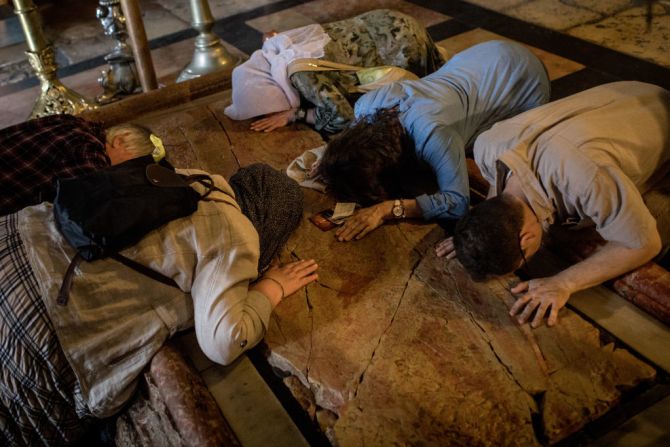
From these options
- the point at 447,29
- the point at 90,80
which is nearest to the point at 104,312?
the point at 90,80

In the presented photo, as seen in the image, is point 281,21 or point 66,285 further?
point 281,21

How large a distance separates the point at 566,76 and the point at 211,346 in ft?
9.77

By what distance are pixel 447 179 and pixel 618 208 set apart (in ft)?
2.24

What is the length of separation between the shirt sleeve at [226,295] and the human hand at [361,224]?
0.56 meters

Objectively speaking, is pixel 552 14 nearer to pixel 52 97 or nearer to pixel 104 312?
pixel 52 97

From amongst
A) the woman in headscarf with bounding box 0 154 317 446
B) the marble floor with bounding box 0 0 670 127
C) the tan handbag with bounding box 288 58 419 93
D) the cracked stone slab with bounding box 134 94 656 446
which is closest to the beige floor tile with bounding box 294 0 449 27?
the marble floor with bounding box 0 0 670 127

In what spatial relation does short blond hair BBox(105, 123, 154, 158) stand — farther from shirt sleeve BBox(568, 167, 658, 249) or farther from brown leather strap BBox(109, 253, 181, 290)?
shirt sleeve BBox(568, 167, 658, 249)

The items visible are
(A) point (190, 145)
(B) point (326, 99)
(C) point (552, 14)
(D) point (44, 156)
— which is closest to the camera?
(D) point (44, 156)

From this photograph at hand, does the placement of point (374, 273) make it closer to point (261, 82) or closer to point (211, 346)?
point (211, 346)

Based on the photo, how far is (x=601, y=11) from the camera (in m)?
4.77

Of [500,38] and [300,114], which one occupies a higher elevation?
[300,114]

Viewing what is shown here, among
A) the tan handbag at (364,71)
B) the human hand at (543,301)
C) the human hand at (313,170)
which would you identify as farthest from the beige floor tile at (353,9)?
the human hand at (543,301)

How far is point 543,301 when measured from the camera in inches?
75.5

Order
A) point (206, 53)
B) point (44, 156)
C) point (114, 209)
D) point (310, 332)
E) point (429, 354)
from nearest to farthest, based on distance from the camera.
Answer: point (114, 209) < point (429, 354) < point (310, 332) < point (44, 156) < point (206, 53)
